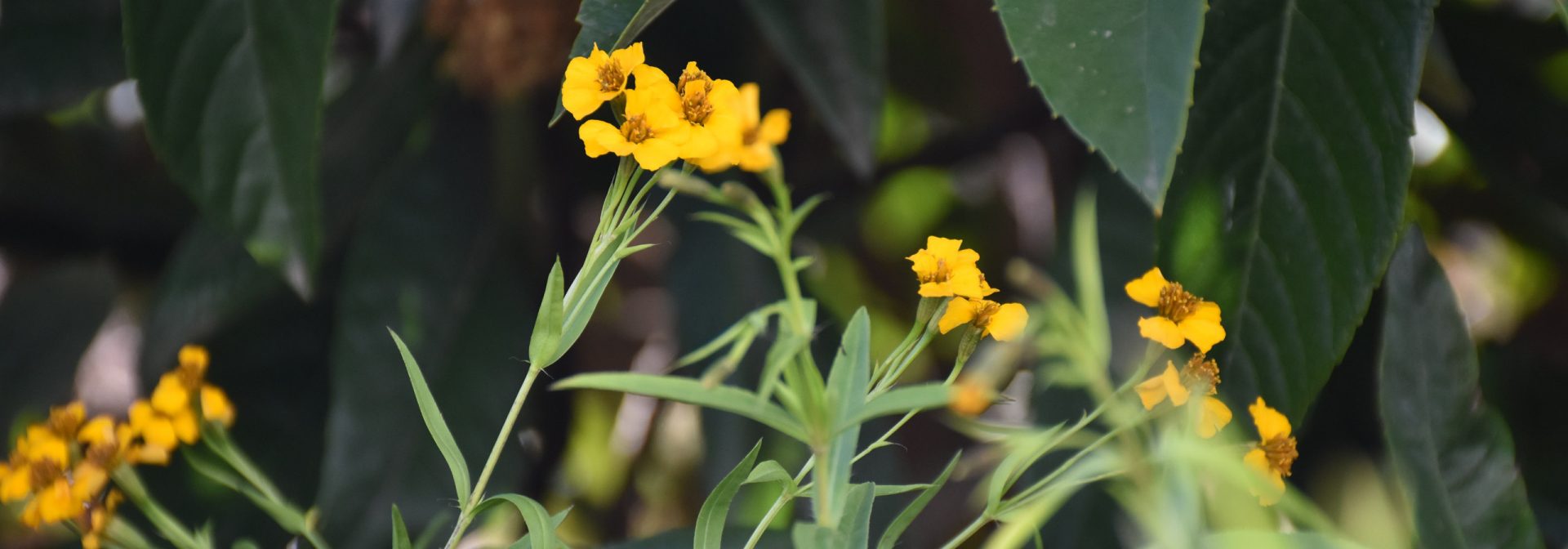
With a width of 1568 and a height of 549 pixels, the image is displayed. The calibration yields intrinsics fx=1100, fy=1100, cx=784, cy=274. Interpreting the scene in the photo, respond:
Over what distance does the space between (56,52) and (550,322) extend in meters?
0.66

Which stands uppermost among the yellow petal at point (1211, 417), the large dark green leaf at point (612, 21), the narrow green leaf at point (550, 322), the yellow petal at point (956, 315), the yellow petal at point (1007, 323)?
the large dark green leaf at point (612, 21)

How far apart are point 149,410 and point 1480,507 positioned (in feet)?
1.42

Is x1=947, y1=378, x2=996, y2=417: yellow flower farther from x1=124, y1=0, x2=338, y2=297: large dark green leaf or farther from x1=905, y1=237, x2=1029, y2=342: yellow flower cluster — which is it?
x1=124, y1=0, x2=338, y2=297: large dark green leaf

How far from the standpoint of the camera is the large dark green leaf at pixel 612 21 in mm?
327

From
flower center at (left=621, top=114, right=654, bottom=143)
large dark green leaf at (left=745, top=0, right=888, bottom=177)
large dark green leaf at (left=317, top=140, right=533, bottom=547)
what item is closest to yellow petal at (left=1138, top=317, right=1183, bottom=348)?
flower center at (left=621, top=114, right=654, bottom=143)

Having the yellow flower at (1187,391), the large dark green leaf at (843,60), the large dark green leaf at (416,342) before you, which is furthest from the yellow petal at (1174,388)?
the large dark green leaf at (416,342)

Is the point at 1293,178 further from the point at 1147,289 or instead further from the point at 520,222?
the point at 520,222

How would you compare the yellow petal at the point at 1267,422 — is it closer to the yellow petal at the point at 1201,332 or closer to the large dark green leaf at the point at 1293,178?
the yellow petal at the point at 1201,332

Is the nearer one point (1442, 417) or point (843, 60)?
point (1442, 417)

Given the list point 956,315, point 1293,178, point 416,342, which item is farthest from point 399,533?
point 416,342

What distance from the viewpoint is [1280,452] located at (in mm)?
248

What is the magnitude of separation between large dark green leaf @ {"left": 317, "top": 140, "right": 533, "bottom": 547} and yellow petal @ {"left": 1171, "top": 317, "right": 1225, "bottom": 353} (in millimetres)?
498

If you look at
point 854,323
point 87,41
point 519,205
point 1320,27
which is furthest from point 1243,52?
point 87,41

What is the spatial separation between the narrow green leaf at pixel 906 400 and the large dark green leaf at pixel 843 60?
1.33ft
